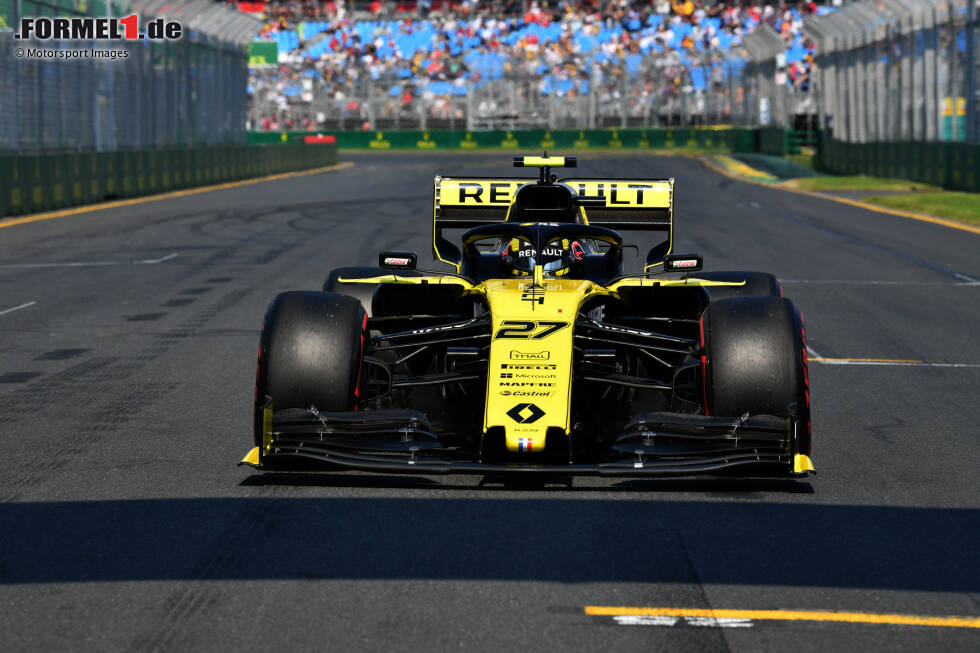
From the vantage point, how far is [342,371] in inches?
263

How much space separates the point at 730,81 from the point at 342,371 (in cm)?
5830

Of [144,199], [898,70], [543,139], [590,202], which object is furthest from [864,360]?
[543,139]

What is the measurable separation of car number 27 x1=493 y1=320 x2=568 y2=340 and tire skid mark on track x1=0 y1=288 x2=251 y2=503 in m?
2.23

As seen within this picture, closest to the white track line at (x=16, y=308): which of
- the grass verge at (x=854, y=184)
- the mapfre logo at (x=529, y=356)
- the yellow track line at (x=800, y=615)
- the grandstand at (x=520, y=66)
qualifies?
the mapfre logo at (x=529, y=356)

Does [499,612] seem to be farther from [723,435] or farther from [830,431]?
[830,431]

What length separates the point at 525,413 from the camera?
6309 millimetres

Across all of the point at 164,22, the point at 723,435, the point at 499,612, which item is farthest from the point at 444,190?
the point at 164,22

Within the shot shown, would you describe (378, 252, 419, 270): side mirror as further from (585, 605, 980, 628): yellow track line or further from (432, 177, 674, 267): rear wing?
(585, 605, 980, 628): yellow track line

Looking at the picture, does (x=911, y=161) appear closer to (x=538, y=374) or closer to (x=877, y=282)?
(x=877, y=282)

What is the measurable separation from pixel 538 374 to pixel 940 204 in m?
23.9

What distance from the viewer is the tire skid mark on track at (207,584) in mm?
4363

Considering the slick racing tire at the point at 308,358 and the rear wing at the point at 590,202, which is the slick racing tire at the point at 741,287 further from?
Result: the slick racing tire at the point at 308,358

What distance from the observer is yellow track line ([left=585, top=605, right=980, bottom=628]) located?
4.55 m

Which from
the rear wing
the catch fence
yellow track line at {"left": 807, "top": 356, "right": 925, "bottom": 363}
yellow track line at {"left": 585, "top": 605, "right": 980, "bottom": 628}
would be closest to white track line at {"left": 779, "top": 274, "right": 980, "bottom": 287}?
yellow track line at {"left": 807, "top": 356, "right": 925, "bottom": 363}
